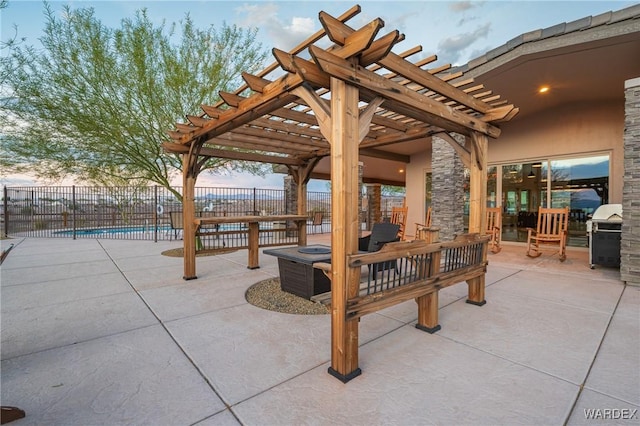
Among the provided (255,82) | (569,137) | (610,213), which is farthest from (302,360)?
(569,137)

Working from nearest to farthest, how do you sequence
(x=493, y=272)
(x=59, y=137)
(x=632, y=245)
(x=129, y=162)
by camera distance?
1. (x=632, y=245)
2. (x=493, y=272)
3. (x=59, y=137)
4. (x=129, y=162)

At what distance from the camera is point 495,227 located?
22.2 ft

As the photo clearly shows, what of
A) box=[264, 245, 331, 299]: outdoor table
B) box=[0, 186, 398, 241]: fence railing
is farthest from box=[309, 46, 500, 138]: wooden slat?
box=[0, 186, 398, 241]: fence railing

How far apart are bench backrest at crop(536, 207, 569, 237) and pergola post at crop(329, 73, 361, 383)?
238 inches

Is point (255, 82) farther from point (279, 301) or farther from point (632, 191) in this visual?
point (632, 191)

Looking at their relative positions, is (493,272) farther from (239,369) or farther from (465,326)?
(239,369)

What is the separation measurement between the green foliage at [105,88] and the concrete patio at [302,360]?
10.8 feet

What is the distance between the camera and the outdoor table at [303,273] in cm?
338

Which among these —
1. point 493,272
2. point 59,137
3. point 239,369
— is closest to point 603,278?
point 493,272

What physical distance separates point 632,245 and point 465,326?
329cm

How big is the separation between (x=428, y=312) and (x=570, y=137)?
273 inches

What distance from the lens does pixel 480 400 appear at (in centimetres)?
167

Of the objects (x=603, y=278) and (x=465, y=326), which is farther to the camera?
(x=603, y=278)

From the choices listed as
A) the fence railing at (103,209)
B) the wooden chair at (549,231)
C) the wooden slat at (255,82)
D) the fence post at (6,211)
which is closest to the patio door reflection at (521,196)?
the wooden chair at (549,231)
